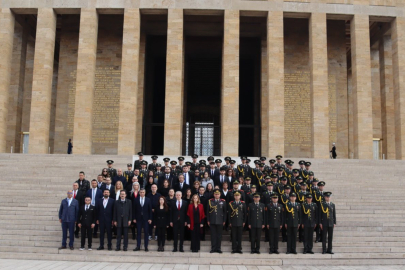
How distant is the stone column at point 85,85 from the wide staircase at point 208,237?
13.7ft

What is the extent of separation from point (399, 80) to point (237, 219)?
17.2m

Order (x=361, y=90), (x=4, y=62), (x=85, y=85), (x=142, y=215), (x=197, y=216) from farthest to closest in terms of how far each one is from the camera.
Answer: (x=4, y=62), (x=361, y=90), (x=85, y=85), (x=142, y=215), (x=197, y=216)

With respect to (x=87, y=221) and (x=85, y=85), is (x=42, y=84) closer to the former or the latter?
(x=85, y=85)

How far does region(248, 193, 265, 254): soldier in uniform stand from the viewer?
10.0 m

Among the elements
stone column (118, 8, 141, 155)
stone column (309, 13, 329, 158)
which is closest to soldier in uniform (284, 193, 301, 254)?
stone column (309, 13, 329, 158)

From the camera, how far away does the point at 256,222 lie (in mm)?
10062

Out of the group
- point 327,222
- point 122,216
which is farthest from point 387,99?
point 122,216

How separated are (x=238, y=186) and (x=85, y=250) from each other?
4080mm

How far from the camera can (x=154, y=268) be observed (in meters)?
8.84

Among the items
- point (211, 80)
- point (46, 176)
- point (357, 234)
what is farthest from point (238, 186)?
point (211, 80)

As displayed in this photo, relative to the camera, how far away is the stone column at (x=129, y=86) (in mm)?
21984

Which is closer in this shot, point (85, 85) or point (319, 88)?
point (85, 85)

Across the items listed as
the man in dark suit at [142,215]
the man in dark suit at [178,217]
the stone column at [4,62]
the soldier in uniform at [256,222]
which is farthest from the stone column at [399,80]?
the stone column at [4,62]

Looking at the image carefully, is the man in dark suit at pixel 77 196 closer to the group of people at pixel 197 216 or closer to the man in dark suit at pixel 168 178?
the group of people at pixel 197 216
